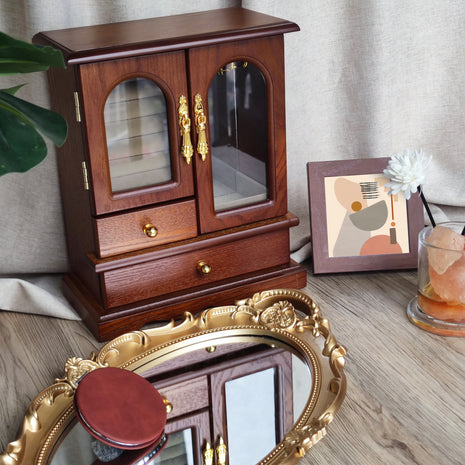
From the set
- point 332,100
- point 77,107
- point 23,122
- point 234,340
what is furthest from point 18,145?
point 332,100

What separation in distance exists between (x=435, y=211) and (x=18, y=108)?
3.02ft

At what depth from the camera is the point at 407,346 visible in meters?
1.17

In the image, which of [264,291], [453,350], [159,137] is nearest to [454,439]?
[453,350]

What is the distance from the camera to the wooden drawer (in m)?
1.22

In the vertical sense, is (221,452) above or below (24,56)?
below

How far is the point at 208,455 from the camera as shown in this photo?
887 millimetres

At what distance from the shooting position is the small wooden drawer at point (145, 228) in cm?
118

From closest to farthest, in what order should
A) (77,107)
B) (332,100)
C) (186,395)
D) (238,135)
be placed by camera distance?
(186,395) → (77,107) → (238,135) → (332,100)

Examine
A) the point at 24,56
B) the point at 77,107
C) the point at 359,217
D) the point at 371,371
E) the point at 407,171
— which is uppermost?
the point at 24,56

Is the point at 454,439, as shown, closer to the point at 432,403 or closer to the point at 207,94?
the point at 432,403

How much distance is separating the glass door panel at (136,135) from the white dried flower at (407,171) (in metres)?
0.37

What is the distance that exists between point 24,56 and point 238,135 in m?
0.43

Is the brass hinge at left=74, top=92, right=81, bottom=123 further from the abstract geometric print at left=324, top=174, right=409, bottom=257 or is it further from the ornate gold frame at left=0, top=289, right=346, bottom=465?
the abstract geometric print at left=324, top=174, right=409, bottom=257

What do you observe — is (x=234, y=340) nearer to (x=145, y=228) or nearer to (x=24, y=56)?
(x=145, y=228)
